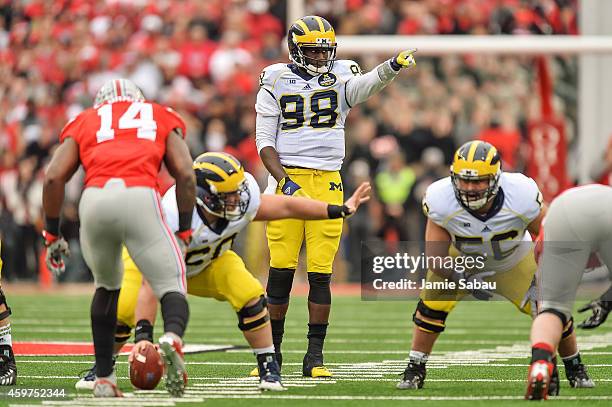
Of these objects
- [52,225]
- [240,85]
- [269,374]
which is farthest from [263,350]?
[240,85]

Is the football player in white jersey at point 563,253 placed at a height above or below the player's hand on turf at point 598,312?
above

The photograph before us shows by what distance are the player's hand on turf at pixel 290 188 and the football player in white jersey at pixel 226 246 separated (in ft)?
3.58

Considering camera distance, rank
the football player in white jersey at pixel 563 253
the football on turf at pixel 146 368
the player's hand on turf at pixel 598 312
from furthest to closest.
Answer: the player's hand on turf at pixel 598 312 → the football on turf at pixel 146 368 → the football player in white jersey at pixel 563 253

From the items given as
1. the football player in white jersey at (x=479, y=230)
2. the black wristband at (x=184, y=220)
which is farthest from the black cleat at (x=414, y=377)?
the black wristband at (x=184, y=220)

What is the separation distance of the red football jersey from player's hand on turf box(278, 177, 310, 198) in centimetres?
170

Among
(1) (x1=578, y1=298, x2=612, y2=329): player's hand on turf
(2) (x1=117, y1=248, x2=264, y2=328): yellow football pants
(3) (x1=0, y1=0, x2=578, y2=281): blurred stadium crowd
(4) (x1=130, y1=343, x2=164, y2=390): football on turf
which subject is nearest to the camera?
(4) (x1=130, y1=343, x2=164, y2=390): football on turf

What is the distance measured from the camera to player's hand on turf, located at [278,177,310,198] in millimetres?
7941

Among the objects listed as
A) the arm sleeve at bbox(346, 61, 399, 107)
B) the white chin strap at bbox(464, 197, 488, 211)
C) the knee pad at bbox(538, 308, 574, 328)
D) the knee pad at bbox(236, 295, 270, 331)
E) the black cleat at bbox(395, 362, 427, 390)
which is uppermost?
the arm sleeve at bbox(346, 61, 399, 107)

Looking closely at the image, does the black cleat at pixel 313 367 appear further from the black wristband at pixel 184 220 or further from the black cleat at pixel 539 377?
the black cleat at pixel 539 377

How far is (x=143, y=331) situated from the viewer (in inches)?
265

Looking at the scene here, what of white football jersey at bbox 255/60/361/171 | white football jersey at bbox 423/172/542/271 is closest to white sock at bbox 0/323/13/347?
white football jersey at bbox 255/60/361/171

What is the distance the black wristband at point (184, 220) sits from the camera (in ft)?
20.9

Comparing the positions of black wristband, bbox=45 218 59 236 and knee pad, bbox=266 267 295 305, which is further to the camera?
knee pad, bbox=266 267 295 305

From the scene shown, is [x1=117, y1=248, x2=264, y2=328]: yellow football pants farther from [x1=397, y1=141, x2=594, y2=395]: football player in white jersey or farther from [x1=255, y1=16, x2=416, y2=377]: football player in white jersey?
[x1=255, y1=16, x2=416, y2=377]: football player in white jersey
